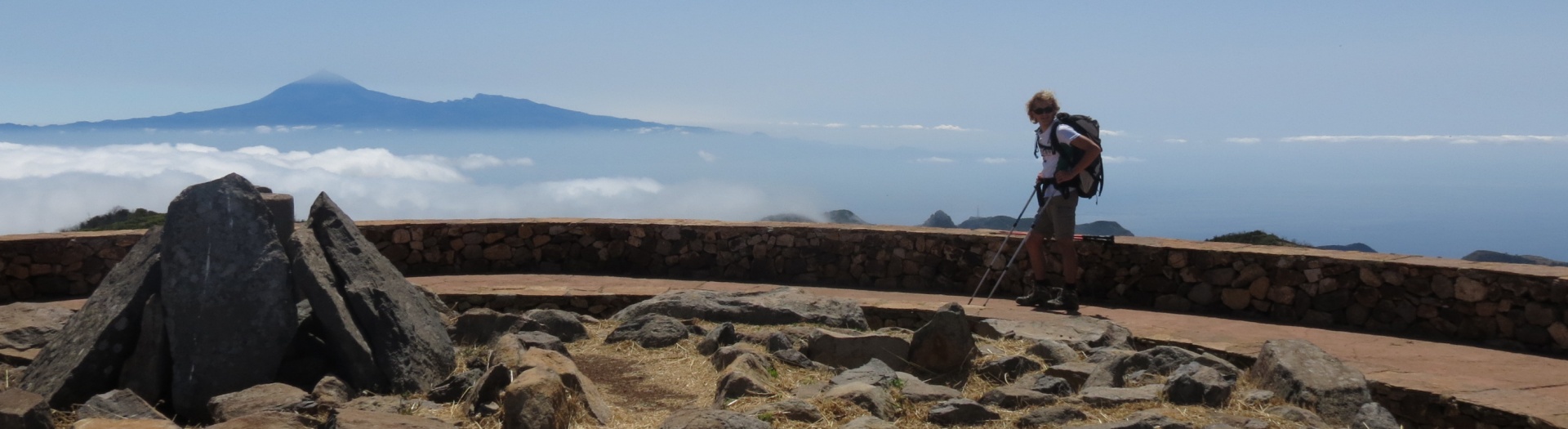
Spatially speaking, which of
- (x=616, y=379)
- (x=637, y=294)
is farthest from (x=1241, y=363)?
(x=637, y=294)

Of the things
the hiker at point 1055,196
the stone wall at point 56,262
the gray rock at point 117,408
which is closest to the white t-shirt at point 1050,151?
the hiker at point 1055,196

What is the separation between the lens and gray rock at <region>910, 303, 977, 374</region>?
280 inches

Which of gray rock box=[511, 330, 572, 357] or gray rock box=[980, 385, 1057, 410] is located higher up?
gray rock box=[511, 330, 572, 357]

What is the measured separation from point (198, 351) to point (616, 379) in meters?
2.11

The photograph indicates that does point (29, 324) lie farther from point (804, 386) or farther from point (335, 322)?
point (804, 386)

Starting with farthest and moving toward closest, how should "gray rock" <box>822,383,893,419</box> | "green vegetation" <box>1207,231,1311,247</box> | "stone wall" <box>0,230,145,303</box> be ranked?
"green vegetation" <box>1207,231,1311,247</box>
"stone wall" <box>0,230,145,303</box>
"gray rock" <box>822,383,893,419</box>

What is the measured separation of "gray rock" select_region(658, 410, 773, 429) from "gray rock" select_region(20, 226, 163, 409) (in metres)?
2.85

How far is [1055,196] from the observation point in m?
8.94

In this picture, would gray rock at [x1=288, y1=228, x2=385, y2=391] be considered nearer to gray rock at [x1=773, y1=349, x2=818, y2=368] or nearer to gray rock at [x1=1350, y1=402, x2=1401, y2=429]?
gray rock at [x1=773, y1=349, x2=818, y2=368]

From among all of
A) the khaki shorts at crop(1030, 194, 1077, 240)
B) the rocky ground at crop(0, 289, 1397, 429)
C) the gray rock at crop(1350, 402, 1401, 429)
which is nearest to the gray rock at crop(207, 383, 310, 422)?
the rocky ground at crop(0, 289, 1397, 429)

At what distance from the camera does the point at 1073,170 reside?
8789 mm

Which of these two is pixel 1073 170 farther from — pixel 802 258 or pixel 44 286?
pixel 44 286

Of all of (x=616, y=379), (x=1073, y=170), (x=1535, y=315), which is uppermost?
(x=1073, y=170)

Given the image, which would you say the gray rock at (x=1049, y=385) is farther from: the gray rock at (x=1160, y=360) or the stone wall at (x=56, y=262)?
the stone wall at (x=56, y=262)
